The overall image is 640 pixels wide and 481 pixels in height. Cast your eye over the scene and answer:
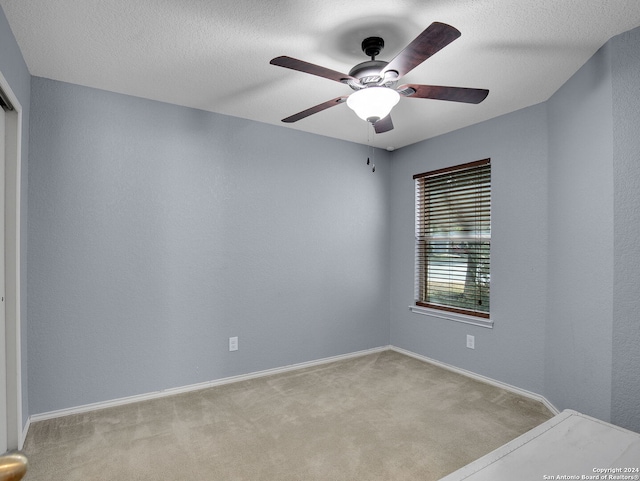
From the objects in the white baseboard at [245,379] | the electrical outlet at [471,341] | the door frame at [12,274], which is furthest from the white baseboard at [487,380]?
the door frame at [12,274]

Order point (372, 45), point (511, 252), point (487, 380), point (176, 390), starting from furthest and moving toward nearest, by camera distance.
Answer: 1. point (487, 380)
2. point (511, 252)
3. point (176, 390)
4. point (372, 45)

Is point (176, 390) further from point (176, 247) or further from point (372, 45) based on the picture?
point (372, 45)

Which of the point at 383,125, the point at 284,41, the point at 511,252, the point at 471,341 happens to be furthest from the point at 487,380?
the point at 284,41

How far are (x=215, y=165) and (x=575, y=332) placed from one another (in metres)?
2.99

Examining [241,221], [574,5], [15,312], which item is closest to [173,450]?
[15,312]

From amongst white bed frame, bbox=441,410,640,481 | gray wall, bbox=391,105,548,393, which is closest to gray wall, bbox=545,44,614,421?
gray wall, bbox=391,105,548,393

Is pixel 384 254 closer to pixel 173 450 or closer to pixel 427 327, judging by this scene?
pixel 427 327

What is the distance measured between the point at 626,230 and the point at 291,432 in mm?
2280

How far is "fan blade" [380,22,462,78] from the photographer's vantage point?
4.45 feet

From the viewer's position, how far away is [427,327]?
3.78 m

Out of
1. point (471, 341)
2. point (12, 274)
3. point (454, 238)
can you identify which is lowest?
point (471, 341)

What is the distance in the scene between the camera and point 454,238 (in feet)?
11.8

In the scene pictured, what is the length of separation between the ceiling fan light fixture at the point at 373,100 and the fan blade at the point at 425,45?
10cm

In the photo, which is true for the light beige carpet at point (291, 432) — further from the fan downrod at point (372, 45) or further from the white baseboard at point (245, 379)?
the fan downrod at point (372, 45)
